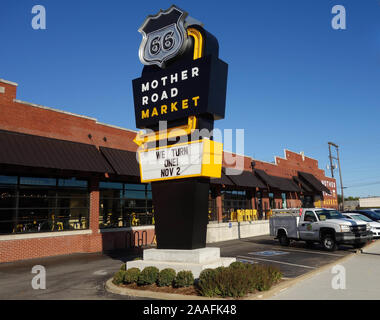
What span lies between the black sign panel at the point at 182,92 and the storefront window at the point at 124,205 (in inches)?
424

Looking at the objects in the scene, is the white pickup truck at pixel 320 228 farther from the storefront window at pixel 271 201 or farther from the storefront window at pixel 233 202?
the storefront window at pixel 271 201

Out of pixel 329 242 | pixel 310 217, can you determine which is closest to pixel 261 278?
pixel 329 242

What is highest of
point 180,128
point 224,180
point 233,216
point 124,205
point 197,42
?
point 197,42

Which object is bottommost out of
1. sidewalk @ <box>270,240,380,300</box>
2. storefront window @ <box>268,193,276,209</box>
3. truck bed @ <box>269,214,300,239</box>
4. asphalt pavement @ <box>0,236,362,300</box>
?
asphalt pavement @ <box>0,236,362,300</box>

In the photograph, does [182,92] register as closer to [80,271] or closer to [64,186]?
[80,271]

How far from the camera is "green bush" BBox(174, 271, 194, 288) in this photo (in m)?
9.24

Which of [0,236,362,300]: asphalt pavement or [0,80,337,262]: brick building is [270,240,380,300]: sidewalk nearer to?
[0,236,362,300]: asphalt pavement

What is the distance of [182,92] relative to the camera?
11367 mm

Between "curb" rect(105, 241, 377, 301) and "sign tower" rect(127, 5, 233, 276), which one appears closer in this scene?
"curb" rect(105, 241, 377, 301)

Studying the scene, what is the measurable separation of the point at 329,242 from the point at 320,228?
89 centimetres

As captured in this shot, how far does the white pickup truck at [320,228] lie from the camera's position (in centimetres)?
1764

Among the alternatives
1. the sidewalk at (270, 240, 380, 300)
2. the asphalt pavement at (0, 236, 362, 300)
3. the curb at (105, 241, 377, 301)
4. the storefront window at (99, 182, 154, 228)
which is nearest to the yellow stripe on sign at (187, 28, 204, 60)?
the curb at (105, 241, 377, 301)

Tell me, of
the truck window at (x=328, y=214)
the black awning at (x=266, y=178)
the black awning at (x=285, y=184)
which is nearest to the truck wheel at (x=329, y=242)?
the truck window at (x=328, y=214)

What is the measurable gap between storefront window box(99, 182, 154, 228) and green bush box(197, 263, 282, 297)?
13.7 meters
